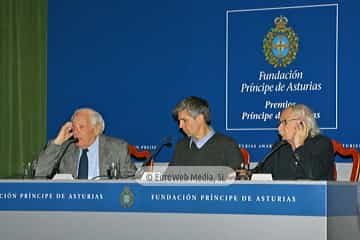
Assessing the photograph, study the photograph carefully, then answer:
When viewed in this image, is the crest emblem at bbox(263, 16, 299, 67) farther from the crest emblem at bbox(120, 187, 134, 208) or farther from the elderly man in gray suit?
the crest emblem at bbox(120, 187, 134, 208)

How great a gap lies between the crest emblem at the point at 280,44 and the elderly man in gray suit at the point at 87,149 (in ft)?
4.51

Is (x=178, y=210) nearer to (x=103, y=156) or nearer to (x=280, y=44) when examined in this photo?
(x=103, y=156)

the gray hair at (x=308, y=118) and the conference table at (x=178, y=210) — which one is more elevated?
the gray hair at (x=308, y=118)

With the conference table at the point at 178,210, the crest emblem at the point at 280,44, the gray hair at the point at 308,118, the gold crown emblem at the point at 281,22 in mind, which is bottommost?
the conference table at the point at 178,210

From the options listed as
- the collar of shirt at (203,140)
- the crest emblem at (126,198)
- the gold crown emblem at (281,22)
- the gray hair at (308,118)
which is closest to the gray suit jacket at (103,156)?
the collar of shirt at (203,140)

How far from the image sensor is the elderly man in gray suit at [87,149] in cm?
467

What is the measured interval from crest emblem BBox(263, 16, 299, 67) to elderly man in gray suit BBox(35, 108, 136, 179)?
1373mm

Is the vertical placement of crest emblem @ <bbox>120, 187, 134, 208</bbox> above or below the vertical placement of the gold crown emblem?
below

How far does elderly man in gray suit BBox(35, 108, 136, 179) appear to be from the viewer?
4.67 metres

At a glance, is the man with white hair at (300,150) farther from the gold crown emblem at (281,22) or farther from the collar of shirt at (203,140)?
the gold crown emblem at (281,22)

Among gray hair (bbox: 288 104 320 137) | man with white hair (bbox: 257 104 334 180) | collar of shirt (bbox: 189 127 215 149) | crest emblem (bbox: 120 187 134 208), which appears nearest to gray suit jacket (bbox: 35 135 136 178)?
collar of shirt (bbox: 189 127 215 149)

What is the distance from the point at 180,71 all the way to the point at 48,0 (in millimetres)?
1288

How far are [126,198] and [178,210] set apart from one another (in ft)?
0.80

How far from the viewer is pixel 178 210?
3.30 meters
